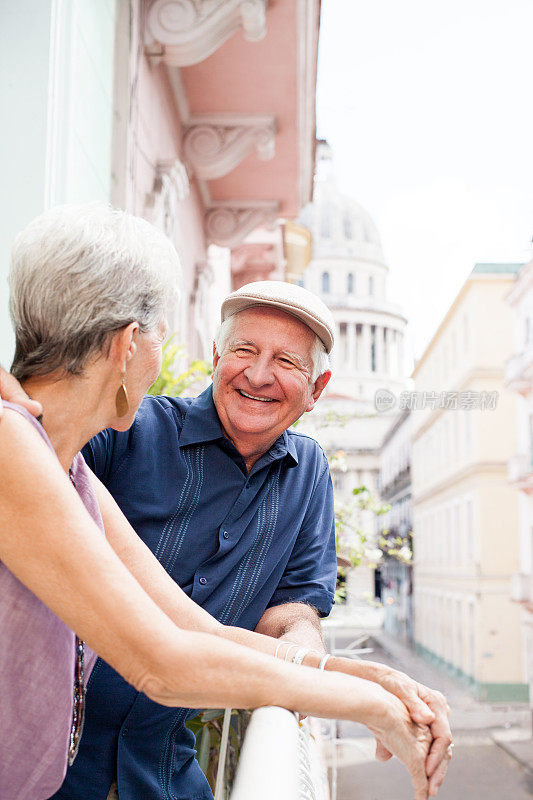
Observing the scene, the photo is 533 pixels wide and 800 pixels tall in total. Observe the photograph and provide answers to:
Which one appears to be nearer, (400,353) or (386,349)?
(386,349)

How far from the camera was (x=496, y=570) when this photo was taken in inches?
1441

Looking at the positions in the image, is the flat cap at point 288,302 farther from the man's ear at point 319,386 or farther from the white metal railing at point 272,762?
the white metal railing at point 272,762

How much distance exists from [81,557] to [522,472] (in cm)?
3013

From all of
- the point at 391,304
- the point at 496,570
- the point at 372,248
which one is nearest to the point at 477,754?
the point at 496,570

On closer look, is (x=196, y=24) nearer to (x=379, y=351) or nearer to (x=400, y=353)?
(x=379, y=351)

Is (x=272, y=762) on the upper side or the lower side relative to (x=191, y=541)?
lower

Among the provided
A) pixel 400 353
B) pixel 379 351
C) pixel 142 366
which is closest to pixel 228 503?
pixel 142 366

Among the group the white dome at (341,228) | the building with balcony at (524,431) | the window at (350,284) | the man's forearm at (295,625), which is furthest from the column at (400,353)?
the man's forearm at (295,625)

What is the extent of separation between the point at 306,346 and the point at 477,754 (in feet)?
85.5

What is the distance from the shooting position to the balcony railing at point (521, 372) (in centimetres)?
2923

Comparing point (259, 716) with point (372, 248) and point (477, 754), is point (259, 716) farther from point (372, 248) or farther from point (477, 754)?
point (372, 248)

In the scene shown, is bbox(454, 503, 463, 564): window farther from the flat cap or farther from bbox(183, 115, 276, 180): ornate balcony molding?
the flat cap

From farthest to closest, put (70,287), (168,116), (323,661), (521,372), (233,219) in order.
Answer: (521,372)
(233,219)
(168,116)
(323,661)
(70,287)

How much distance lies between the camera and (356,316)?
71062 mm
